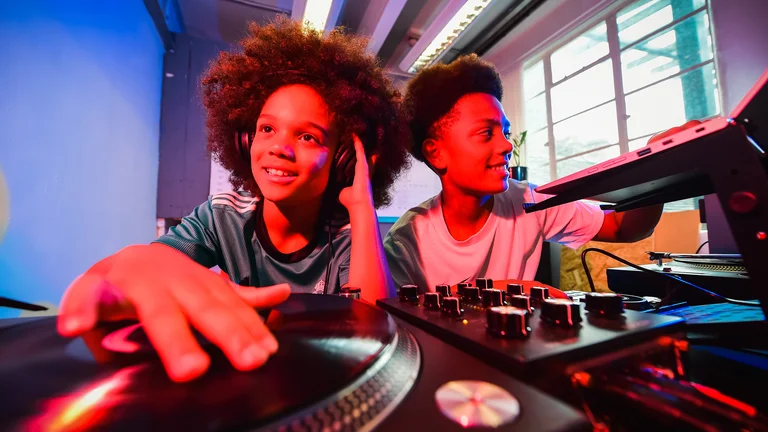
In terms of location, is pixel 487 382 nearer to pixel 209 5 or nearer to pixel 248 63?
pixel 248 63

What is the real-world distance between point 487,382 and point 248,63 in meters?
0.88

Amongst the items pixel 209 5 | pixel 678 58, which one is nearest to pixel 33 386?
pixel 209 5

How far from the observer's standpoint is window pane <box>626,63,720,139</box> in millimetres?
2156

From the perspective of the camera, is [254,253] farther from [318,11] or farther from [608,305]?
[318,11]

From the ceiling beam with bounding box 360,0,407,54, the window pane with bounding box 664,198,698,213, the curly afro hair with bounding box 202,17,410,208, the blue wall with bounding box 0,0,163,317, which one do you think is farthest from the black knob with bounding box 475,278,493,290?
the window pane with bounding box 664,198,698,213

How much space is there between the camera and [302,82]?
2.50ft

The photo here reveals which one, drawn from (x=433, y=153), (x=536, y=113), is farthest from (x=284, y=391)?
(x=536, y=113)

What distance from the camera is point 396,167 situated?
40.3 inches

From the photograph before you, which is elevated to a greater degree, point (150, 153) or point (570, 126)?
point (570, 126)

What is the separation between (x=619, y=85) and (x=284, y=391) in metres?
3.49

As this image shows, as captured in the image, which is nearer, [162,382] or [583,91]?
[162,382]

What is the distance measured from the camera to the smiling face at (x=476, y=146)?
3.12 feet

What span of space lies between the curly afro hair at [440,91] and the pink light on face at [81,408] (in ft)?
3.36

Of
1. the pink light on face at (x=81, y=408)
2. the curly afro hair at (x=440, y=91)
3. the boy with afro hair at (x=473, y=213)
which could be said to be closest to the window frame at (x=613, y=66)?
the boy with afro hair at (x=473, y=213)
